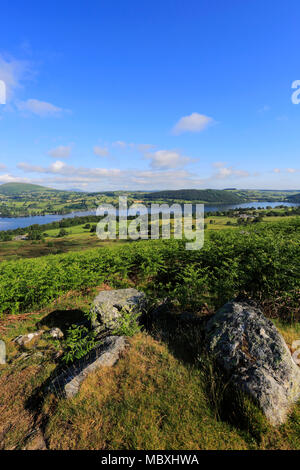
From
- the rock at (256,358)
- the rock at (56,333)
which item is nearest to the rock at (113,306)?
the rock at (56,333)

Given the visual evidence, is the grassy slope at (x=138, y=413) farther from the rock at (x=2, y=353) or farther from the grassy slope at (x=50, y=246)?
the grassy slope at (x=50, y=246)

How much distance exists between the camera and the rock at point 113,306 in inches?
256

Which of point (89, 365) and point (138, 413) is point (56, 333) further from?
point (138, 413)

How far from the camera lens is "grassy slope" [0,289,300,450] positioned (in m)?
3.26

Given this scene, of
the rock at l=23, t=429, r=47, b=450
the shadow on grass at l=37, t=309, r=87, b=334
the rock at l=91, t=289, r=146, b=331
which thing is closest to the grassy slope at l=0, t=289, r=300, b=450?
the rock at l=23, t=429, r=47, b=450

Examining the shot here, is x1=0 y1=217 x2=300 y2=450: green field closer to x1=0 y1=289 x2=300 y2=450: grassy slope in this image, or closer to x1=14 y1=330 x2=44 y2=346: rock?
x1=0 y1=289 x2=300 y2=450: grassy slope

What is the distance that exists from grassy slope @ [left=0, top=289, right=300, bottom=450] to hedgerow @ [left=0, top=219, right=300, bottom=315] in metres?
1.69

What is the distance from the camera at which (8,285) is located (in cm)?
816

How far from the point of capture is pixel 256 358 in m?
4.23

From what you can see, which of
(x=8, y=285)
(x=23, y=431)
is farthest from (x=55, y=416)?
(x=8, y=285)

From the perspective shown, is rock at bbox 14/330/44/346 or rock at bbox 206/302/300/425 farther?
rock at bbox 14/330/44/346

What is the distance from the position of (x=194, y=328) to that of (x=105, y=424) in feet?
10.2

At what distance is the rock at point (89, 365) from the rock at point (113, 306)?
0.82 metres

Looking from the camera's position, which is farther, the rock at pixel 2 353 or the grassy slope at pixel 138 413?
the rock at pixel 2 353
